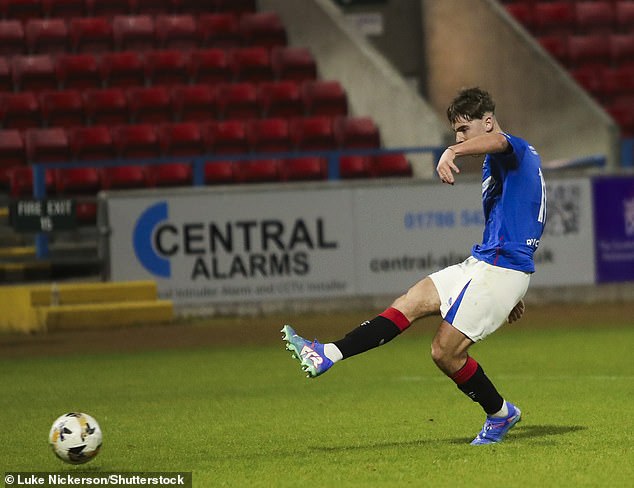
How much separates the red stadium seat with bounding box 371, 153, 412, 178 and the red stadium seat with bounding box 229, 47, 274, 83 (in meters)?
2.53

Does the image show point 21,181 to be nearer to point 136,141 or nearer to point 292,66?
point 136,141

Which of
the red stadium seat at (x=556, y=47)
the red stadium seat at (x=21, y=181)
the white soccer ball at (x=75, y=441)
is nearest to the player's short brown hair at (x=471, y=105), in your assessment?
the white soccer ball at (x=75, y=441)

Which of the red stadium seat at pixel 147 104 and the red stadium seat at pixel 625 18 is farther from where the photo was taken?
the red stadium seat at pixel 625 18

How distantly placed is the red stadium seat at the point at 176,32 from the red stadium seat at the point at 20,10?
195cm

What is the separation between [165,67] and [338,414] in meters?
12.4

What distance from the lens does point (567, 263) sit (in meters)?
17.5

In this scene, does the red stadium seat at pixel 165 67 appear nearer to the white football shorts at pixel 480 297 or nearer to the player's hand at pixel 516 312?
the player's hand at pixel 516 312

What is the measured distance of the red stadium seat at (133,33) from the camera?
20.7m

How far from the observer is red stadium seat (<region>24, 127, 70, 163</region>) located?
61.2 feet

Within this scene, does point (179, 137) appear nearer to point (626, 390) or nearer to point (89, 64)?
point (89, 64)

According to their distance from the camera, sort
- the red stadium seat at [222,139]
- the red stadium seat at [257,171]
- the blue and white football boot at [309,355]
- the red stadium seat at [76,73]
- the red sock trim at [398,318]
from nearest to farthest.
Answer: the blue and white football boot at [309,355] < the red sock trim at [398,318] < the red stadium seat at [257,171] < the red stadium seat at [222,139] < the red stadium seat at [76,73]

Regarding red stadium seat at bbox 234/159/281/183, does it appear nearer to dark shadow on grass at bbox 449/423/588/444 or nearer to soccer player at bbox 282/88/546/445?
dark shadow on grass at bbox 449/423/588/444

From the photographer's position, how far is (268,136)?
19406mm

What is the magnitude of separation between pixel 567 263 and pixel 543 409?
9017mm
